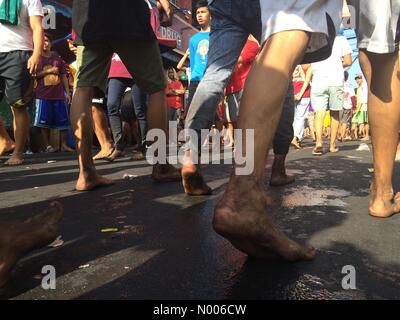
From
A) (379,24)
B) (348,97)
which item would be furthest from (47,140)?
(348,97)

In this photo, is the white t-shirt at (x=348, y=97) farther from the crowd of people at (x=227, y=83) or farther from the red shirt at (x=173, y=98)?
the crowd of people at (x=227, y=83)

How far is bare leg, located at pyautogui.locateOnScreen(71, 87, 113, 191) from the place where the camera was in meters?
2.69

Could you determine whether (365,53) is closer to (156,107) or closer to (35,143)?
(156,107)

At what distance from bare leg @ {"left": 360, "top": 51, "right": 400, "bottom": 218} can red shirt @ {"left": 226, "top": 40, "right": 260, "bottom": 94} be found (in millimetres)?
2534

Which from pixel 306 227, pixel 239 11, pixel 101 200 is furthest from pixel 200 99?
pixel 306 227

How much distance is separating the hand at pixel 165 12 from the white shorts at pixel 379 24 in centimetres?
154

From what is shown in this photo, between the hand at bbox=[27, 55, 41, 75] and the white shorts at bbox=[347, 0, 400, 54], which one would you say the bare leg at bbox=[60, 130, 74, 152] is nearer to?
the hand at bbox=[27, 55, 41, 75]

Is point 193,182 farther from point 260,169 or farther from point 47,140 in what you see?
point 47,140

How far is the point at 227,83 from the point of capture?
8.36ft

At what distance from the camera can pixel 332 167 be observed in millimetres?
4008

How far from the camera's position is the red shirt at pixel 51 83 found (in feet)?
20.6

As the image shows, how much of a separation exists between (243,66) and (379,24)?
2848 millimetres

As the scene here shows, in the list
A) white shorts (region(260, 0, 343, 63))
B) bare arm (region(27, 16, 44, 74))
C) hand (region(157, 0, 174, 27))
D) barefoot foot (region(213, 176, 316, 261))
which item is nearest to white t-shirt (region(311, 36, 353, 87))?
hand (region(157, 0, 174, 27))

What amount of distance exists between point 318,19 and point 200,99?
3.35 ft
